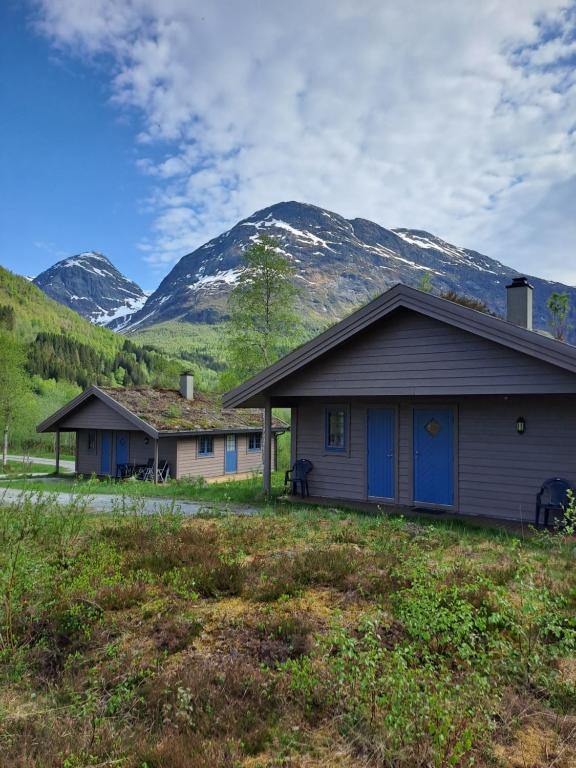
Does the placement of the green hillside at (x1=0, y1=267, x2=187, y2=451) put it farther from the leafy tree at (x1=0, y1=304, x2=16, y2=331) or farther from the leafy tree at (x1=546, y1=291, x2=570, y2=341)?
the leafy tree at (x1=546, y1=291, x2=570, y2=341)

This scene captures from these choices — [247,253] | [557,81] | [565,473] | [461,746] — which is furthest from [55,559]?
[247,253]

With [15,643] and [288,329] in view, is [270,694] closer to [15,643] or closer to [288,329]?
[15,643]

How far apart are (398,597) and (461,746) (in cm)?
230

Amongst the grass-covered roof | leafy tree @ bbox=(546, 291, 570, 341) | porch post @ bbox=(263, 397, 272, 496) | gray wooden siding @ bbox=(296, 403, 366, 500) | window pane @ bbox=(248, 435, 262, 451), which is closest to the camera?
gray wooden siding @ bbox=(296, 403, 366, 500)

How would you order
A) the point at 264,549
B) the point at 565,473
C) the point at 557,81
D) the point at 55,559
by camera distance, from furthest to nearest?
1. the point at 557,81
2. the point at 565,473
3. the point at 264,549
4. the point at 55,559

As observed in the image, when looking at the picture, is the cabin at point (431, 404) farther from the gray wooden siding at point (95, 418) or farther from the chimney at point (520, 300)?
the gray wooden siding at point (95, 418)

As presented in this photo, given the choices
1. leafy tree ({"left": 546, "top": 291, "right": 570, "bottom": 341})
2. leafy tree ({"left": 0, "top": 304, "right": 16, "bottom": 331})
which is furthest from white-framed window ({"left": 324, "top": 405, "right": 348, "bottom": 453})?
leafy tree ({"left": 0, "top": 304, "right": 16, "bottom": 331})

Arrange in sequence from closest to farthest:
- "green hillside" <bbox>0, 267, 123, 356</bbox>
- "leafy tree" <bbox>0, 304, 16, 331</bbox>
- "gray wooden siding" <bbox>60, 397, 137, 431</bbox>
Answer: "gray wooden siding" <bbox>60, 397, 137, 431</bbox>, "leafy tree" <bbox>0, 304, 16, 331</bbox>, "green hillside" <bbox>0, 267, 123, 356</bbox>

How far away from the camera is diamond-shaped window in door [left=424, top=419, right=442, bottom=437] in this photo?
11609mm

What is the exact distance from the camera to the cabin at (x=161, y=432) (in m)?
22.5

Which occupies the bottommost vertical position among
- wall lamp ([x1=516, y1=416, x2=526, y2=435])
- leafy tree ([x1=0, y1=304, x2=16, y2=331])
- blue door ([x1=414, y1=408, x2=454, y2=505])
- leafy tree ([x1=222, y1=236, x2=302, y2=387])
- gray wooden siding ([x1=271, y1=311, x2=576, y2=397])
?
blue door ([x1=414, y1=408, x2=454, y2=505])

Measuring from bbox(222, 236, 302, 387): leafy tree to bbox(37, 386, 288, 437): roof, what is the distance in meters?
3.01

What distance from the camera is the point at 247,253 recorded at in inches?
951

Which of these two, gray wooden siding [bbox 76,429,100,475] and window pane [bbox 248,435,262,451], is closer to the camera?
gray wooden siding [bbox 76,429,100,475]
